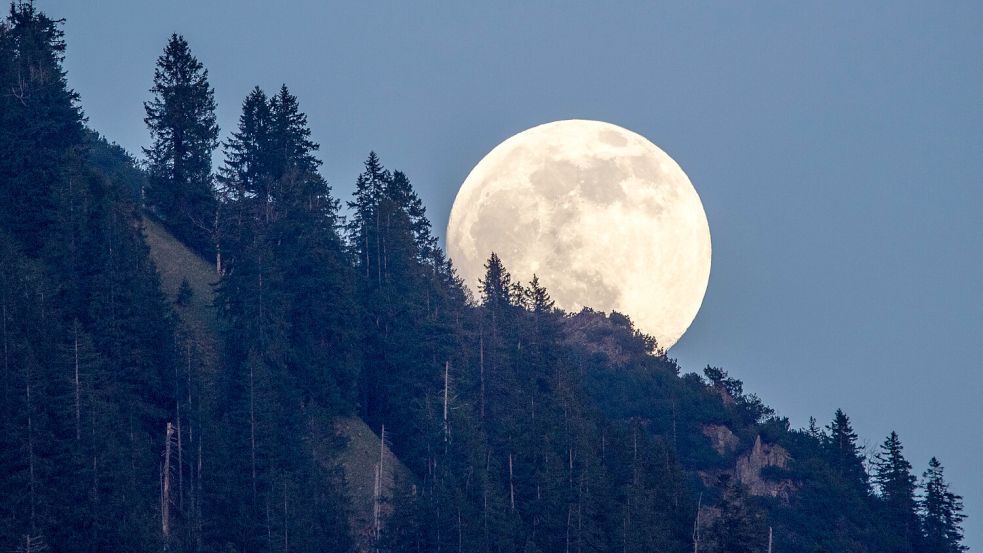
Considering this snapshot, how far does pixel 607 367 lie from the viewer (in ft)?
403

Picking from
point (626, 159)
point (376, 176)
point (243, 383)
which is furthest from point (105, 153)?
point (243, 383)

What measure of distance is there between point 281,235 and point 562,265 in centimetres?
3260

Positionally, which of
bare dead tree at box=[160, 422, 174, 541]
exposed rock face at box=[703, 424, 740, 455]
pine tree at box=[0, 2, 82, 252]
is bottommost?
bare dead tree at box=[160, 422, 174, 541]

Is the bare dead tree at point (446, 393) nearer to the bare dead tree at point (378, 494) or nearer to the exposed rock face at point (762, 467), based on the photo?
the bare dead tree at point (378, 494)

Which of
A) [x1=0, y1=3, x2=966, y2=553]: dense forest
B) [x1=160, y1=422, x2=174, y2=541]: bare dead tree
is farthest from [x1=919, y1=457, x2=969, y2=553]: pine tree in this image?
[x1=160, y1=422, x2=174, y2=541]: bare dead tree

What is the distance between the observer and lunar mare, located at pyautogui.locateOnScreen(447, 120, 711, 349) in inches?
4897

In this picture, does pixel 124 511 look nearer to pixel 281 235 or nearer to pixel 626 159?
pixel 281 235

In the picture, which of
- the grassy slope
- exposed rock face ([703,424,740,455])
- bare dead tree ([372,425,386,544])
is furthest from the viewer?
exposed rock face ([703,424,740,455])

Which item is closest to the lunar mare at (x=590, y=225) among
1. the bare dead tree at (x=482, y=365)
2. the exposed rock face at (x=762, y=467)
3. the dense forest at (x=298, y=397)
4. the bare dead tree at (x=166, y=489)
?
the dense forest at (x=298, y=397)

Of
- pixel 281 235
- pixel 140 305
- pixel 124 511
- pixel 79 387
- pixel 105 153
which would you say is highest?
pixel 105 153

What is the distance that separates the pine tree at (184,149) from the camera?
4035 inches

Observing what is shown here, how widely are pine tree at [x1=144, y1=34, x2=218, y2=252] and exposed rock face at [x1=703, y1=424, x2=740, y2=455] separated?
3435 cm

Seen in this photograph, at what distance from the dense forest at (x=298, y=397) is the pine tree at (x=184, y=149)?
135 millimetres

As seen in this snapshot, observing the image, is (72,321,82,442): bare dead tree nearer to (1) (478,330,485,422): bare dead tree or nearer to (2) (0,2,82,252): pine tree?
(2) (0,2,82,252): pine tree
